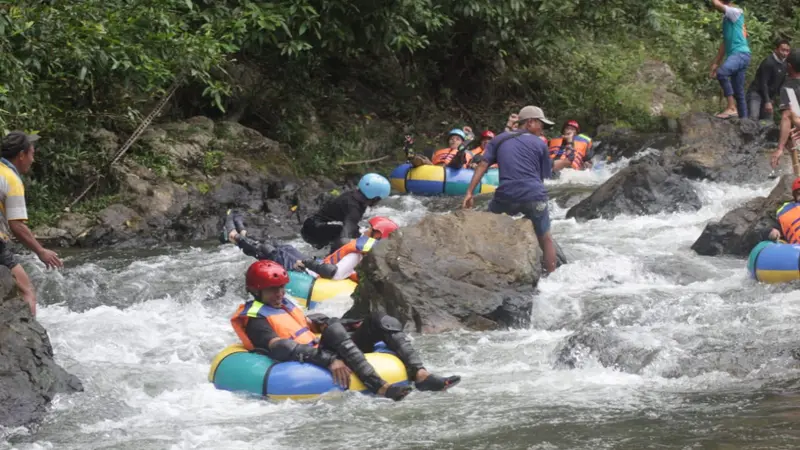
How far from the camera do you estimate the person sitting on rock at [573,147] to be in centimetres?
1638

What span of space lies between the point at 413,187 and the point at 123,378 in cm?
819

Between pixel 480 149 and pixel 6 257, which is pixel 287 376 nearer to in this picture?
pixel 6 257

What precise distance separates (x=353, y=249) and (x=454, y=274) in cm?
105

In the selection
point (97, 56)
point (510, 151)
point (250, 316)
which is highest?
point (97, 56)

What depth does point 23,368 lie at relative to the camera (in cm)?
706

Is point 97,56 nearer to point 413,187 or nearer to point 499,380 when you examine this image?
point 413,187

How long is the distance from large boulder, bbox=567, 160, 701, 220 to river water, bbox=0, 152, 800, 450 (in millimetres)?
1980

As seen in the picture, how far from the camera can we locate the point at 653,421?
251 inches

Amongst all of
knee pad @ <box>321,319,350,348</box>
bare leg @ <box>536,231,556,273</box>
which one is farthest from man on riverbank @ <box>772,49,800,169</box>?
knee pad @ <box>321,319,350,348</box>

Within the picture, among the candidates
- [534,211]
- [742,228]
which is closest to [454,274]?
[534,211]

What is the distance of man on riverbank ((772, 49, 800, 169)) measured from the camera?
39.5 ft

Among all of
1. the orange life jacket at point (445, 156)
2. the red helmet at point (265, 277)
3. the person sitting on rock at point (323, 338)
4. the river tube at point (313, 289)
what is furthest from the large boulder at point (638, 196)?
the red helmet at point (265, 277)

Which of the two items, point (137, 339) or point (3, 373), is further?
point (137, 339)

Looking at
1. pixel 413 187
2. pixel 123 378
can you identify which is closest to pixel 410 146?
pixel 413 187
